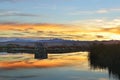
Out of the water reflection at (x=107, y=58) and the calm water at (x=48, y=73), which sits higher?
the water reflection at (x=107, y=58)

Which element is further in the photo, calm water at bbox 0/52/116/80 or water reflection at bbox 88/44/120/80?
water reflection at bbox 88/44/120/80

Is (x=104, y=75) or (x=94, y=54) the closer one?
(x=104, y=75)

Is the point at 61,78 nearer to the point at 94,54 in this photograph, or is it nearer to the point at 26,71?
the point at 26,71

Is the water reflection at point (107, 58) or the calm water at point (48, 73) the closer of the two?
the calm water at point (48, 73)

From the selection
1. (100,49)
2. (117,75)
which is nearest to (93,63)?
(100,49)

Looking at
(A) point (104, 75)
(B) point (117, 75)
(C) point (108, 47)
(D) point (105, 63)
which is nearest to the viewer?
(B) point (117, 75)

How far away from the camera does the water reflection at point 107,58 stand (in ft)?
101

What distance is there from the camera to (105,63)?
33938mm

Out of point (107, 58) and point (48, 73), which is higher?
point (107, 58)

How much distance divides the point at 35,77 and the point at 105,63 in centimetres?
562

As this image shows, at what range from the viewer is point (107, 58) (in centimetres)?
3381

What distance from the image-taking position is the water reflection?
30669mm

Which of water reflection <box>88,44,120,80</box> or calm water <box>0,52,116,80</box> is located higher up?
water reflection <box>88,44,120,80</box>

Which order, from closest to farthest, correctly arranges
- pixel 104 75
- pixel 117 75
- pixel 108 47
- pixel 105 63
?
pixel 117 75
pixel 104 75
pixel 105 63
pixel 108 47
